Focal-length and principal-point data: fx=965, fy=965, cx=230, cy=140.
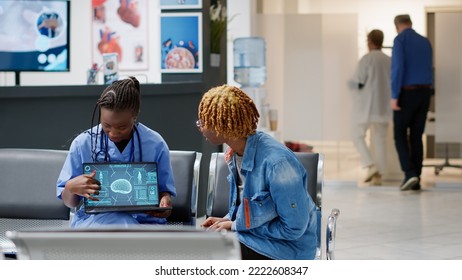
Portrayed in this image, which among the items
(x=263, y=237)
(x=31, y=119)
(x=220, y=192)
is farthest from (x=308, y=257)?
(x=31, y=119)

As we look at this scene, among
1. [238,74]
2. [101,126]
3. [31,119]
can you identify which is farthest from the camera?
[238,74]

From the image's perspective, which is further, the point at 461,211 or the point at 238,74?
the point at 238,74

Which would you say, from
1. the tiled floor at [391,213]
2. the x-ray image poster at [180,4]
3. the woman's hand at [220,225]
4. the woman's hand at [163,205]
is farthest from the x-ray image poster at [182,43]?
the woman's hand at [220,225]

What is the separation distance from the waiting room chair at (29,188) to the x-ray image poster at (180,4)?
3.97 metres

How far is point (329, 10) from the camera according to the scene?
10867 millimetres

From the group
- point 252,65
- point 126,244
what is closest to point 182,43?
point 252,65

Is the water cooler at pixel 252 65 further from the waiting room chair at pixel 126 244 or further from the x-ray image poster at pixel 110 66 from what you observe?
the waiting room chair at pixel 126 244

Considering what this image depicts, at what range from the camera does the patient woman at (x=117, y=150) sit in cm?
338

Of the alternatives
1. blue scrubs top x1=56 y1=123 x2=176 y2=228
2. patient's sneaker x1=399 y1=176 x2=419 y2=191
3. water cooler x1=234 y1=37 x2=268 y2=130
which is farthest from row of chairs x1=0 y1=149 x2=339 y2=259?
patient's sneaker x1=399 y1=176 x2=419 y2=191

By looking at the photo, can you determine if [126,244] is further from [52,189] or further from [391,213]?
[391,213]

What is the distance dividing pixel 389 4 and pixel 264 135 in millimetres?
9070

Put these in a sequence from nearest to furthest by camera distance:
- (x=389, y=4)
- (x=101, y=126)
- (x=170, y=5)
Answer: (x=101, y=126) < (x=170, y=5) < (x=389, y=4)

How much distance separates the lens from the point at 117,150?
11.4ft
